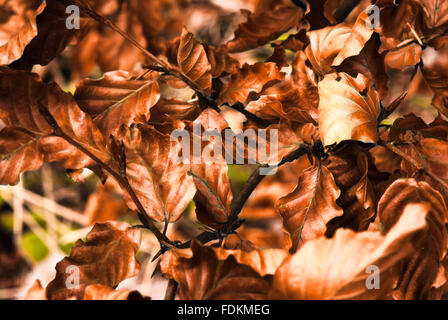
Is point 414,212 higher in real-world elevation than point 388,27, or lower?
lower

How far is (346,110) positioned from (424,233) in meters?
0.10

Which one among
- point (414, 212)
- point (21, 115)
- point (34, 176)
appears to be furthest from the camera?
point (34, 176)

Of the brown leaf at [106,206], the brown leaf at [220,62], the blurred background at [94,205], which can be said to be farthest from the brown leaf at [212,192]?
the brown leaf at [106,206]

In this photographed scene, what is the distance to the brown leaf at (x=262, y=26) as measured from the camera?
17.5 inches

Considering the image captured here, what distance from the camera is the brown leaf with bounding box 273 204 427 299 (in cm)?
22

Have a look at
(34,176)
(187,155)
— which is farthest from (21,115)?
(34,176)

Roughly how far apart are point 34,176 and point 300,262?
1.21 meters

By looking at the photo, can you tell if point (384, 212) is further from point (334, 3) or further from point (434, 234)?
point (334, 3)

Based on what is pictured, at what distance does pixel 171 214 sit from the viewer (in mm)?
343

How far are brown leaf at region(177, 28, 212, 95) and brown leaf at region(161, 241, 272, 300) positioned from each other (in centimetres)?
15

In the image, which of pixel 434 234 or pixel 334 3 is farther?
pixel 334 3

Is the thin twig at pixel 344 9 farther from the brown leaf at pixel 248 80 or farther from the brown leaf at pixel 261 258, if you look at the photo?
the brown leaf at pixel 261 258

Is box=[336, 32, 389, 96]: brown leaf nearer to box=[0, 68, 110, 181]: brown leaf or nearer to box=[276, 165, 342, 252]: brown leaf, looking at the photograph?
box=[276, 165, 342, 252]: brown leaf
